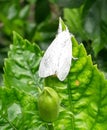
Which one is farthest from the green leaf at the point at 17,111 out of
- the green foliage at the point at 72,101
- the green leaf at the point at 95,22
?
the green leaf at the point at 95,22

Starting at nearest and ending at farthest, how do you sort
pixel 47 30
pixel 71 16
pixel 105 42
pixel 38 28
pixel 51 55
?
pixel 51 55 → pixel 105 42 → pixel 71 16 → pixel 47 30 → pixel 38 28

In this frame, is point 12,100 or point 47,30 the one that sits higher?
point 47,30

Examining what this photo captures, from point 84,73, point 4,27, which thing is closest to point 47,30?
point 4,27

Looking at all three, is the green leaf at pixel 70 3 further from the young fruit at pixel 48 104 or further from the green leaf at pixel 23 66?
the young fruit at pixel 48 104

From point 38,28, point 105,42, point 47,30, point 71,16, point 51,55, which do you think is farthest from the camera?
point 38,28

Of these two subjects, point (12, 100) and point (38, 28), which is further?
point (38, 28)

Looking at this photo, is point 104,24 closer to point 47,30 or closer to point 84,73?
point 47,30
